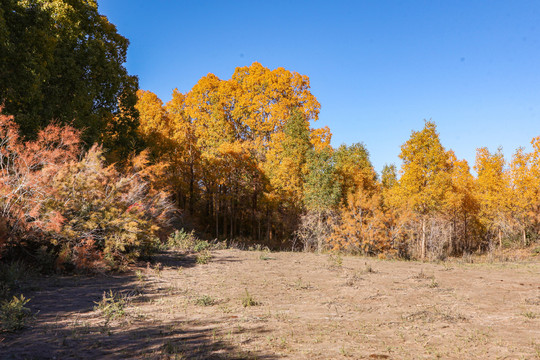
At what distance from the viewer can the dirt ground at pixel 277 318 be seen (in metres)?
4.04

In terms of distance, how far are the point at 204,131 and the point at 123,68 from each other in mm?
8706

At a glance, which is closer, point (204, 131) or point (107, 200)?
point (107, 200)

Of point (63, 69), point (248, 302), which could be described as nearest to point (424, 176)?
point (248, 302)

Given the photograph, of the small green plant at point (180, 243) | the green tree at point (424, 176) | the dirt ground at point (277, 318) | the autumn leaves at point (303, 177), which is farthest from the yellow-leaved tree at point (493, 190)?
the small green plant at point (180, 243)

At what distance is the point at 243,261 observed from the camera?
12094 mm

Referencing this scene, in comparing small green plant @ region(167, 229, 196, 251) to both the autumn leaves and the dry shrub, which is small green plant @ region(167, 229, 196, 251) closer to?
the dry shrub

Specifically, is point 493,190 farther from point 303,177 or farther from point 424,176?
point 303,177

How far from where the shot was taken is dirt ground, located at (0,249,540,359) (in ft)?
13.2

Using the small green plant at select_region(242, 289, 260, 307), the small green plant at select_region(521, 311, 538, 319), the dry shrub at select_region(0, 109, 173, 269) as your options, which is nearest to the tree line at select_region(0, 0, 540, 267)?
the dry shrub at select_region(0, 109, 173, 269)

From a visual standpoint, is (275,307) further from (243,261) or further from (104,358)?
(243,261)

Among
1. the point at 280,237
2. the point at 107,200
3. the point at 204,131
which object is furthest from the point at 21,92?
the point at 280,237

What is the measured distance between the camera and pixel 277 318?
5363 millimetres

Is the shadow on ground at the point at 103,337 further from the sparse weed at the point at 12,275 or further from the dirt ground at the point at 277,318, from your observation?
the sparse weed at the point at 12,275

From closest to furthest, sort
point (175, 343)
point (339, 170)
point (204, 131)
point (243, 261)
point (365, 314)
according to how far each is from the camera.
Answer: point (175, 343)
point (365, 314)
point (243, 261)
point (339, 170)
point (204, 131)
